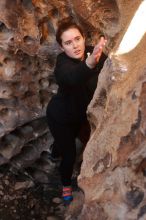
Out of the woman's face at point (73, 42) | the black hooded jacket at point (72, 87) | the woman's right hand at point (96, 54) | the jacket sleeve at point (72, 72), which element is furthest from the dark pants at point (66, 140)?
the woman's right hand at point (96, 54)

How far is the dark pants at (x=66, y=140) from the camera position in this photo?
2477 millimetres

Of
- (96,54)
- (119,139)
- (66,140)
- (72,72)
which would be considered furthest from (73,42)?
(119,139)

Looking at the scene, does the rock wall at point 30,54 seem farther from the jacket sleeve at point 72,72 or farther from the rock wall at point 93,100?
the jacket sleeve at point 72,72

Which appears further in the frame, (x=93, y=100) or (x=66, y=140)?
(x=66, y=140)

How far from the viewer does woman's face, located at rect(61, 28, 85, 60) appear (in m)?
2.26

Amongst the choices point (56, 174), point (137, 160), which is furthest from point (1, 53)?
point (137, 160)

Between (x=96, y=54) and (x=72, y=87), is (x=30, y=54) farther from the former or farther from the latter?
(x=96, y=54)

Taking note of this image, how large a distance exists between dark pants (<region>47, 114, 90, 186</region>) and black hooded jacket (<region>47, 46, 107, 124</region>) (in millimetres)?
41

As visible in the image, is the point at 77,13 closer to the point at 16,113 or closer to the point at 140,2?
the point at 140,2

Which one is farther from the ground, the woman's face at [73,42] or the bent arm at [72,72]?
the woman's face at [73,42]

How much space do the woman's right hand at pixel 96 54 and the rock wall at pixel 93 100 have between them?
8 cm

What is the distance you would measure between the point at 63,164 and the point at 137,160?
41.3 inches

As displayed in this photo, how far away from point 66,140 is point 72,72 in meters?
0.51

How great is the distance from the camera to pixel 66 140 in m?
2.51
